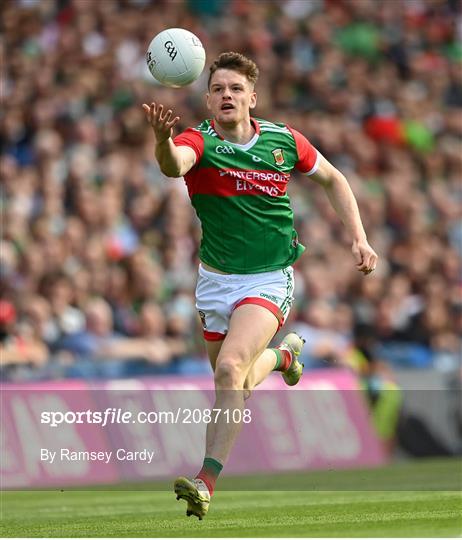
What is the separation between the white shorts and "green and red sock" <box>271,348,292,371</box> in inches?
26.7

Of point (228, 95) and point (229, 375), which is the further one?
point (228, 95)

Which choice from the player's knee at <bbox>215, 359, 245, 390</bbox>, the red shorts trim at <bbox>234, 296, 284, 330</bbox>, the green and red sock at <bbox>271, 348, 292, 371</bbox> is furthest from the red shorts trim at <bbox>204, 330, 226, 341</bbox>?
the player's knee at <bbox>215, 359, 245, 390</bbox>

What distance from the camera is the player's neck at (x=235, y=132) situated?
9.70 metres

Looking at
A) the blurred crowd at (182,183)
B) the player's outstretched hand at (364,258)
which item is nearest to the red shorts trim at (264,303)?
the player's outstretched hand at (364,258)

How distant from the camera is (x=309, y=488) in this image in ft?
43.5

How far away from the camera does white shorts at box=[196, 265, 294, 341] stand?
9.74 metres

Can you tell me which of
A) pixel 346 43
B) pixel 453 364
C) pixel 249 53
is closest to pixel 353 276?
pixel 453 364

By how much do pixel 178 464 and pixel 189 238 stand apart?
13.6 ft

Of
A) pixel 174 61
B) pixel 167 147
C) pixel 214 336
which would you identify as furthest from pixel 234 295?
pixel 174 61

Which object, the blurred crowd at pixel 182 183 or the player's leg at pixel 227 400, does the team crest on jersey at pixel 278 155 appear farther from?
the blurred crowd at pixel 182 183

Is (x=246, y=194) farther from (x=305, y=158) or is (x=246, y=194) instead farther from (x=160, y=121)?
(x=160, y=121)

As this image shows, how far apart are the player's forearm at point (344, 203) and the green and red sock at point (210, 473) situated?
2.03 m

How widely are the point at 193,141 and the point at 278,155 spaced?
0.72m

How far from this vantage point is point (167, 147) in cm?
870
